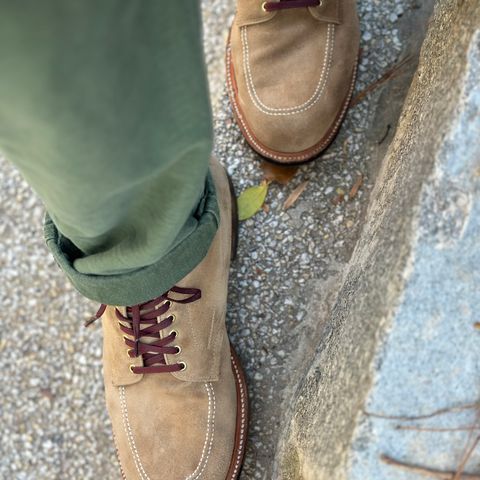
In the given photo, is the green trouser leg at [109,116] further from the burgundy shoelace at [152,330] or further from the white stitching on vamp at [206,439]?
the white stitching on vamp at [206,439]

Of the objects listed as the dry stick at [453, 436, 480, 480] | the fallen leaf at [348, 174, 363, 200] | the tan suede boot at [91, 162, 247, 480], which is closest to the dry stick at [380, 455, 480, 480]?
the dry stick at [453, 436, 480, 480]

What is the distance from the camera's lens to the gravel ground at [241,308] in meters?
1.67

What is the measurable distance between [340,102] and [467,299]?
0.83 m

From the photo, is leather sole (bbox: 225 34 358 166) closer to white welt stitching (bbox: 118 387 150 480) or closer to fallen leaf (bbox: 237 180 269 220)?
fallen leaf (bbox: 237 180 269 220)

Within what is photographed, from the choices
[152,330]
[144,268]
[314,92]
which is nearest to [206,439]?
[152,330]

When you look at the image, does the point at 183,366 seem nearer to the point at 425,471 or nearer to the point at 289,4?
the point at 425,471

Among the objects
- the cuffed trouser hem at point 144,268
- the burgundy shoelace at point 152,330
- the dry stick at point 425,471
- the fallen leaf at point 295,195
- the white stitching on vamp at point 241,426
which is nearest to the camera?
the dry stick at point 425,471

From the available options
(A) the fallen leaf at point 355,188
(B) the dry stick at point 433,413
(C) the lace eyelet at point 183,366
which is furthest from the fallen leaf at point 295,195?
(B) the dry stick at point 433,413

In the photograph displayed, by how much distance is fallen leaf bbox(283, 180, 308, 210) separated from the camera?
5.73 ft

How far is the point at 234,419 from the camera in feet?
5.04

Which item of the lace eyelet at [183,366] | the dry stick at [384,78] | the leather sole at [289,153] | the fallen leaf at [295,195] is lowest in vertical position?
the lace eyelet at [183,366]

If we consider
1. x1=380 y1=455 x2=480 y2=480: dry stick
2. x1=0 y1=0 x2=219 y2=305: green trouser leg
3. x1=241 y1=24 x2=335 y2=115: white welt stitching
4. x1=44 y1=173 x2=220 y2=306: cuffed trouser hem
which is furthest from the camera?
x1=241 y1=24 x2=335 y2=115: white welt stitching

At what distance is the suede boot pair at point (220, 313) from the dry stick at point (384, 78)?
0.25ft

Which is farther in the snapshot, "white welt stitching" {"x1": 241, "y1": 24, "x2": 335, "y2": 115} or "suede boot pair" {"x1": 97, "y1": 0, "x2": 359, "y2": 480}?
"white welt stitching" {"x1": 241, "y1": 24, "x2": 335, "y2": 115}
